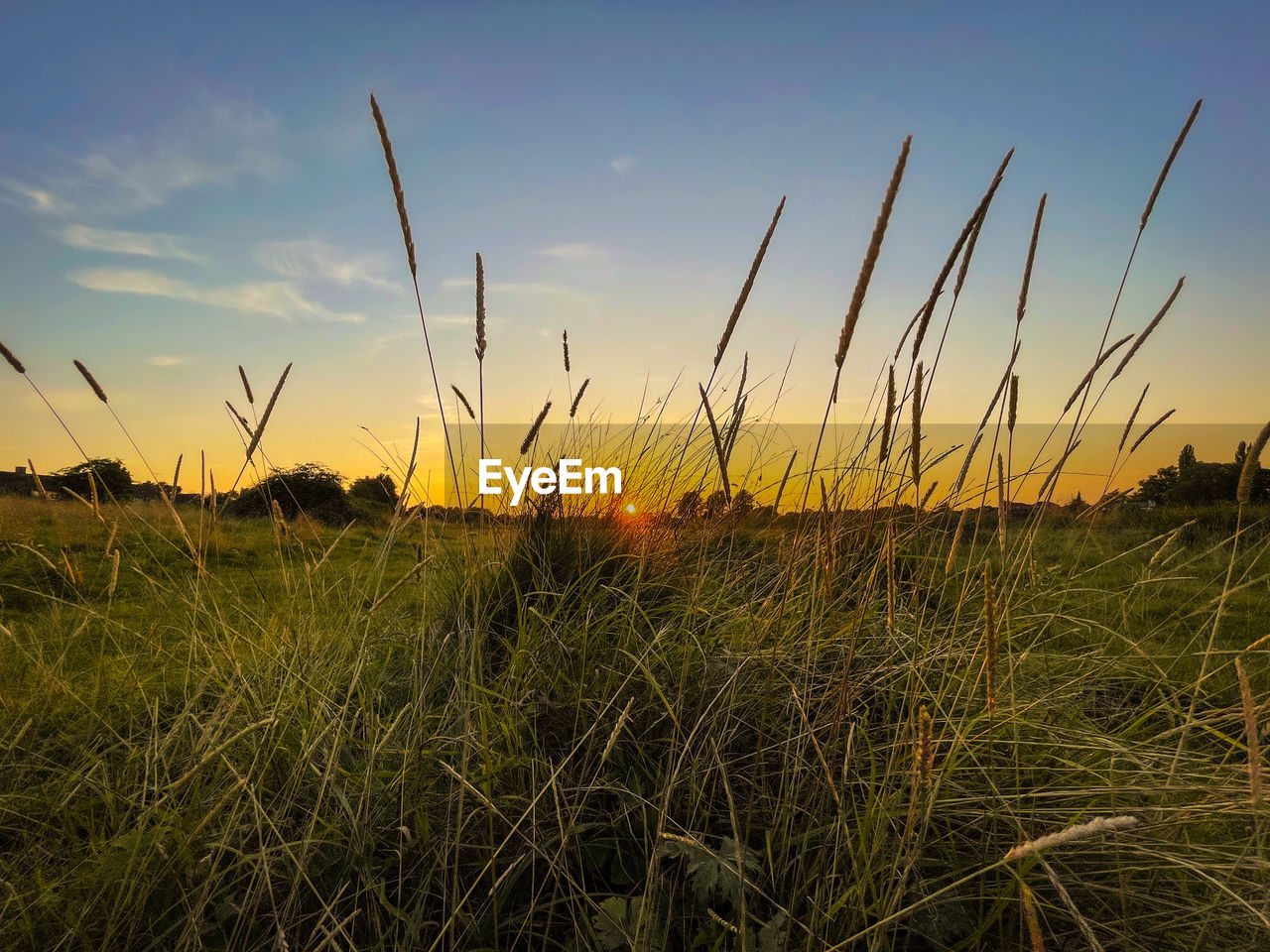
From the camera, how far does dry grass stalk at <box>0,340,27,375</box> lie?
2133 millimetres

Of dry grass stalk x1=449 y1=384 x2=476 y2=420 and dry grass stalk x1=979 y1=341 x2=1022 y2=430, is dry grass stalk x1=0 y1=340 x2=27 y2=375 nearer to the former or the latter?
dry grass stalk x1=449 y1=384 x2=476 y2=420

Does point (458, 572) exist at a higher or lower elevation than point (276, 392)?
lower

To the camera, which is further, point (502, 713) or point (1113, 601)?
point (1113, 601)

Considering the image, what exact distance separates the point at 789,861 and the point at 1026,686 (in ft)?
4.20

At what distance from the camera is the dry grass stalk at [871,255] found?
1.24 metres

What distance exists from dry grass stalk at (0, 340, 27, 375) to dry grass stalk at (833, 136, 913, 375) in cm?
238

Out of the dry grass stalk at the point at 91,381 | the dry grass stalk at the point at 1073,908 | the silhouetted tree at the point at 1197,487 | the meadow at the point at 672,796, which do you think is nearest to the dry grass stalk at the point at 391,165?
the meadow at the point at 672,796

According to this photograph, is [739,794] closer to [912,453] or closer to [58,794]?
[912,453]

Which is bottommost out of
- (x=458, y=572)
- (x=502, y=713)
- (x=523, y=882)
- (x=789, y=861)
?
(x=523, y=882)

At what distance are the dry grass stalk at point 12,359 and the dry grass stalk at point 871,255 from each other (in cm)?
238

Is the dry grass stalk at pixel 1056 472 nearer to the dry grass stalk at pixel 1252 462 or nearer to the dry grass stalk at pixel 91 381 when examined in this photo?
the dry grass stalk at pixel 1252 462

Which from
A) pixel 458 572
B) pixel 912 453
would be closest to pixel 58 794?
pixel 458 572

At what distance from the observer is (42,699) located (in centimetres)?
249

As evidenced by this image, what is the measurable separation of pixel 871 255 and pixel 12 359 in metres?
2.45
